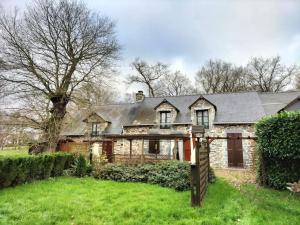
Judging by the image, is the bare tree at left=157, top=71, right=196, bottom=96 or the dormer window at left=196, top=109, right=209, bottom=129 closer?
the dormer window at left=196, top=109, right=209, bottom=129

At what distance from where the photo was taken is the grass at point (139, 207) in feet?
18.0

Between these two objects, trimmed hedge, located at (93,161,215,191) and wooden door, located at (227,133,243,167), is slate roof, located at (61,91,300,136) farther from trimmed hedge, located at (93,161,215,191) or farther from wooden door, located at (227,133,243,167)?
trimmed hedge, located at (93,161,215,191)

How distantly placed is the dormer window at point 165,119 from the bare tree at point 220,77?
16150 mm

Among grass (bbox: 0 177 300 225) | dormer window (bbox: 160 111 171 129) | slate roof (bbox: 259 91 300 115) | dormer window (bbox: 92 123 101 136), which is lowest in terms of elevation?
grass (bbox: 0 177 300 225)

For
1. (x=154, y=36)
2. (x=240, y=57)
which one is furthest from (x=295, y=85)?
(x=154, y=36)

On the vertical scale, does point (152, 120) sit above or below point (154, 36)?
below

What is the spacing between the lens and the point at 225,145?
18.1 metres

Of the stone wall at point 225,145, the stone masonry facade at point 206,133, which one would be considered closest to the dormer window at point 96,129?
the stone masonry facade at point 206,133

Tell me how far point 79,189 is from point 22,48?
10.6 metres

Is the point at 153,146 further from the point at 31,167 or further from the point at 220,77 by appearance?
the point at 220,77

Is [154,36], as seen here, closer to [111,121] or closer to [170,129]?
[170,129]

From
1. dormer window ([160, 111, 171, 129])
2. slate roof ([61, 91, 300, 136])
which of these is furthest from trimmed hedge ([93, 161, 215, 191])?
dormer window ([160, 111, 171, 129])

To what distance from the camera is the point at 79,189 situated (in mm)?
8922

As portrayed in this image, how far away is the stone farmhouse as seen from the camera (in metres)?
17.5
